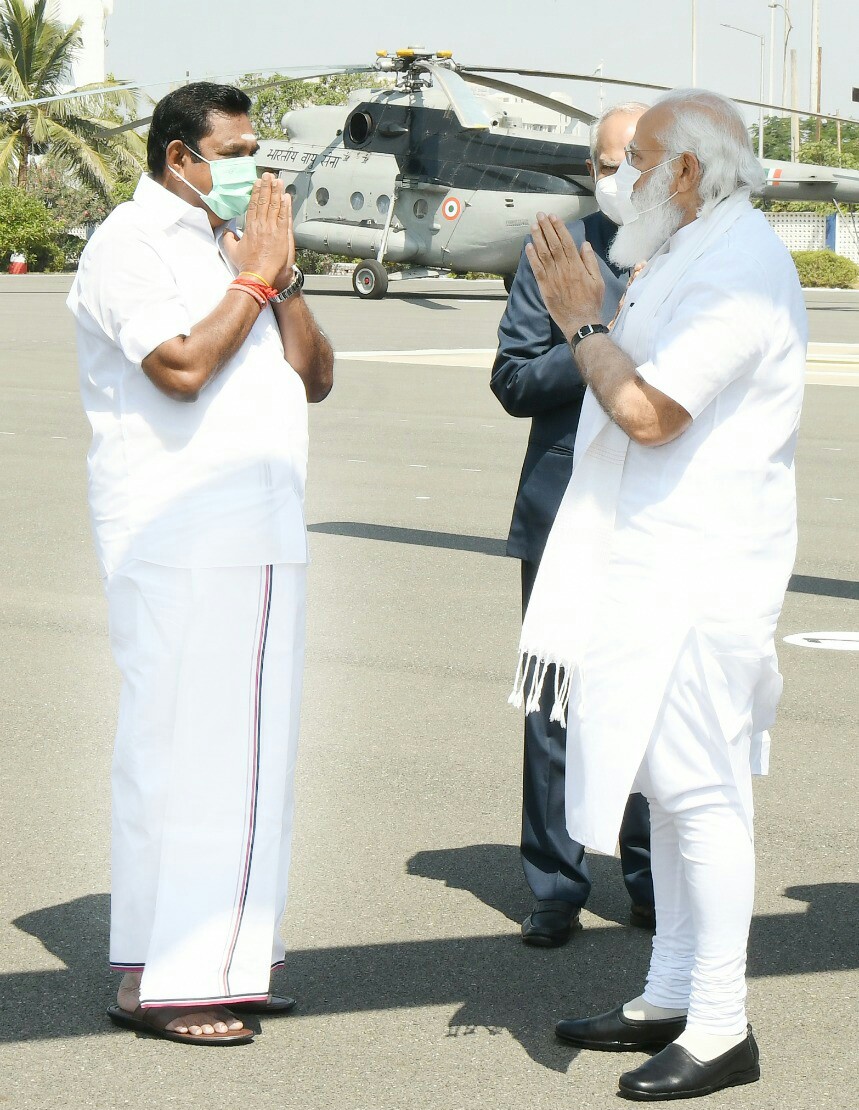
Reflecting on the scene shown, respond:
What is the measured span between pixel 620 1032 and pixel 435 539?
5891 millimetres

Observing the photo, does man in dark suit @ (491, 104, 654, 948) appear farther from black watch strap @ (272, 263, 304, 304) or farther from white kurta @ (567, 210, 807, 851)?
white kurta @ (567, 210, 807, 851)

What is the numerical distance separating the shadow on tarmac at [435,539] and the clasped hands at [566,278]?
5.24 m

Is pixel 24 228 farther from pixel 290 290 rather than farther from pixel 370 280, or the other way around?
pixel 290 290

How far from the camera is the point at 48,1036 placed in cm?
317

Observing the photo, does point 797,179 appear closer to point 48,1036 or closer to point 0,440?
point 0,440

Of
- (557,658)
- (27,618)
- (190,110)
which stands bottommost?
(27,618)

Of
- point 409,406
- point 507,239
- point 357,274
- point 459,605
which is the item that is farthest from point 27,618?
point 357,274

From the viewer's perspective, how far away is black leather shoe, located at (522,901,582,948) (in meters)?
3.71

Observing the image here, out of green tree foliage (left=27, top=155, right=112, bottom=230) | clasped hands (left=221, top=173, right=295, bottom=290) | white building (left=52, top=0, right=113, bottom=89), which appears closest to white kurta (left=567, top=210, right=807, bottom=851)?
clasped hands (left=221, top=173, right=295, bottom=290)

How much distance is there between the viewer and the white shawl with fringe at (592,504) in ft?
9.41

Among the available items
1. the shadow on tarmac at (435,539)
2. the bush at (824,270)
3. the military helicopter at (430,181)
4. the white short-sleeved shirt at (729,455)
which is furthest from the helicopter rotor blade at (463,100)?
the white short-sleeved shirt at (729,455)

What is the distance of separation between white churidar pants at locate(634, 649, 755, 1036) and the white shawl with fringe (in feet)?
0.73

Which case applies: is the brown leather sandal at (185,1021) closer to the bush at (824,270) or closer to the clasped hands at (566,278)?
the clasped hands at (566,278)

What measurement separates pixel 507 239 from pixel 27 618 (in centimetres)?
2531
